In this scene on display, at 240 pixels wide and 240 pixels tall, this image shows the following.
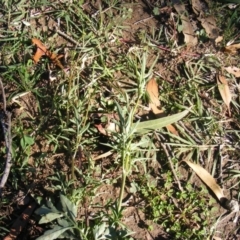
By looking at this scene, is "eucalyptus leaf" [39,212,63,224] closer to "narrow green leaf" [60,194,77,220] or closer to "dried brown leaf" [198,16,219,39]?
"narrow green leaf" [60,194,77,220]

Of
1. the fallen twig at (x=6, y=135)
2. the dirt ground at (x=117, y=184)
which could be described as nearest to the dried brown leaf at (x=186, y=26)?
the dirt ground at (x=117, y=184)

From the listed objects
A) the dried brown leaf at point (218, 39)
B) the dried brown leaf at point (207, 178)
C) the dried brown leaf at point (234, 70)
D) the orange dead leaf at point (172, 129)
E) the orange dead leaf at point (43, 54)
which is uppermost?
the orange dead leaf at point (43, 54)

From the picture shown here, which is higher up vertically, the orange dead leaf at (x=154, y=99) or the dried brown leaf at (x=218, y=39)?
the dried brown leaf at (x=218, y=39)

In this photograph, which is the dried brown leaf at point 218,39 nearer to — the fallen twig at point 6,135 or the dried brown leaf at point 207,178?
the dried brown leaf at point 207,178

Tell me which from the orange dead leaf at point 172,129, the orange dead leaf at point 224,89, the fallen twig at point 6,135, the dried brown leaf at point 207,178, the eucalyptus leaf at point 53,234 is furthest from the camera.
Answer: the orange dead leaf at point 224,89

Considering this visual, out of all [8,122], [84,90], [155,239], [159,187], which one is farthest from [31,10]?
[155,239]

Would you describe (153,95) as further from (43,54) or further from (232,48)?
(43,54)

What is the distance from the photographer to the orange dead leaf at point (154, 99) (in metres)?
3.21

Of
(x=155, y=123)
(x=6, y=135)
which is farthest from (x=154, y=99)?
(x=6, y=135)

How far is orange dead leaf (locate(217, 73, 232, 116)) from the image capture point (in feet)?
10.9

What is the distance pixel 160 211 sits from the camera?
296 cm

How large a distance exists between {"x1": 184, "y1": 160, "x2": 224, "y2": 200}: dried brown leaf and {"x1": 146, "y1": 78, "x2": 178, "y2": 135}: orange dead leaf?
0.24 meters

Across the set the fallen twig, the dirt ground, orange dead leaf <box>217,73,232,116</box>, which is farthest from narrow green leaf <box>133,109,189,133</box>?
the fallen twig

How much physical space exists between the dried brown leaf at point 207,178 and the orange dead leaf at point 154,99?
9.4 inches
